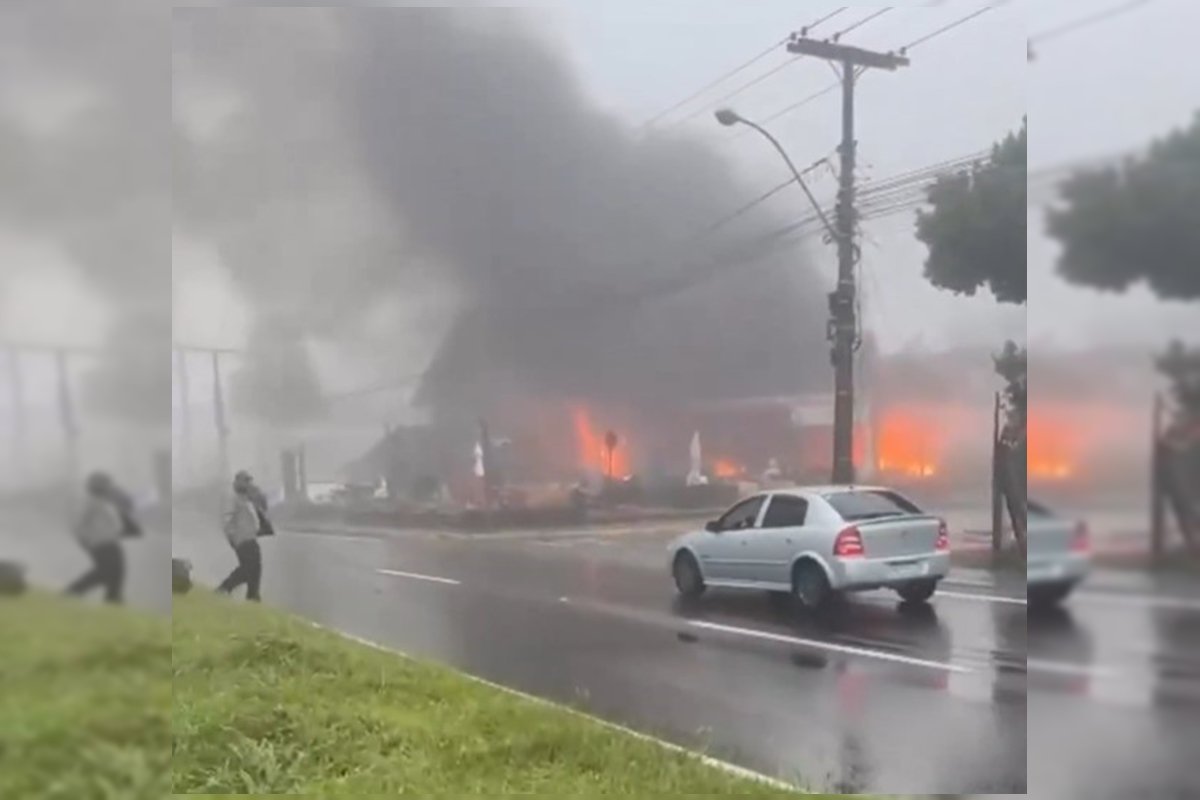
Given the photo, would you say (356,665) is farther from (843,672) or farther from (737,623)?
(843,672)

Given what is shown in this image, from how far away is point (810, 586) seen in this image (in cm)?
A: 367

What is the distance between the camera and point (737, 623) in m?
3.70

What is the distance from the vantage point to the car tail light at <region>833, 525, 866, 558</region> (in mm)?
3639

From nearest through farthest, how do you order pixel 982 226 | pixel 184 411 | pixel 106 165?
pixel 106 165
pixel 184 411
pixel 982 226

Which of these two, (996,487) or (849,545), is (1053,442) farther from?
(849,545)

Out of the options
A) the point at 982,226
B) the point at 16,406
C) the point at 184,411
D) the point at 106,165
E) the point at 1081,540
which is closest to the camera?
the point at 16,406

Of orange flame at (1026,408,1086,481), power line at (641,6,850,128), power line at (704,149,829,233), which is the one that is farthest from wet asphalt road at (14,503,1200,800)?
power line at (641,6,850,128)

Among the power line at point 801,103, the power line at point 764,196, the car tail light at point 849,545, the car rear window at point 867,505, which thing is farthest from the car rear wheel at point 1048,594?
the power line at point 801,103

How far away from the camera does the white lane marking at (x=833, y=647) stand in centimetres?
362

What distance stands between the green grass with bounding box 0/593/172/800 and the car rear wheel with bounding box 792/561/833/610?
1835 millimetres

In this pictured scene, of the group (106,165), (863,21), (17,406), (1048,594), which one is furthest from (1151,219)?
(17,406)

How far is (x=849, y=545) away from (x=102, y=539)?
2065mm

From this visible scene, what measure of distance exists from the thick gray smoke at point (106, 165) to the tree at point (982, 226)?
2187 mm

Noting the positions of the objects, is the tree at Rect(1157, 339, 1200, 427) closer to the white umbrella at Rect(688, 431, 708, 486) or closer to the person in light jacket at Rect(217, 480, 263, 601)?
the white umbrella at Rect(688, 431, 708, 486)
